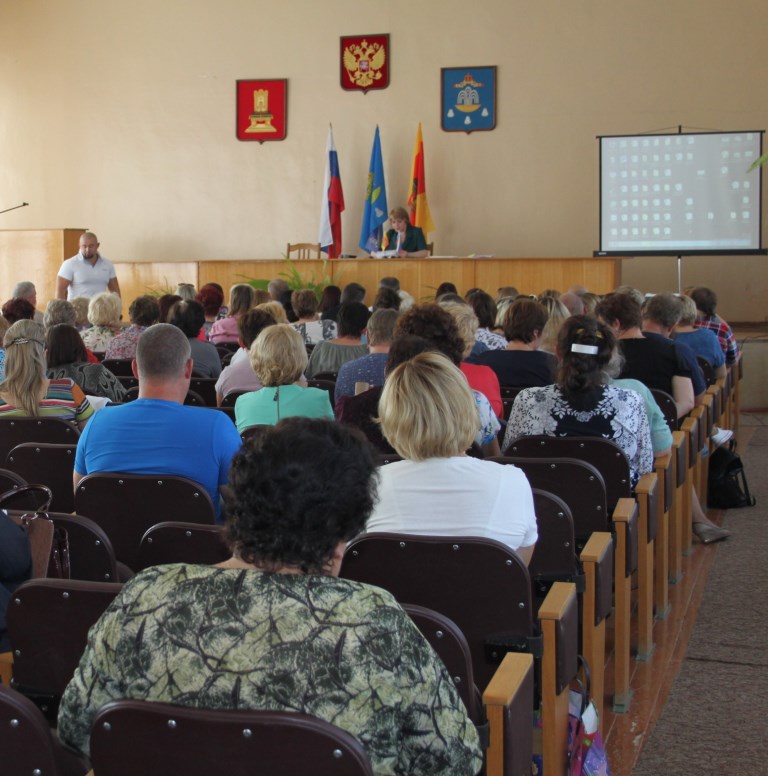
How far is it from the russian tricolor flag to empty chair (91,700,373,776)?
11.1 metres

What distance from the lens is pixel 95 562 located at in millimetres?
2404

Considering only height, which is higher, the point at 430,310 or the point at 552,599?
the point at 430,310

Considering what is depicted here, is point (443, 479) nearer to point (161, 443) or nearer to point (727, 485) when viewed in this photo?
point (161, 443)

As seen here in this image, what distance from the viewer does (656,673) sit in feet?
11.4

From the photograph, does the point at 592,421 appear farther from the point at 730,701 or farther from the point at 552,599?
the point at 552,599

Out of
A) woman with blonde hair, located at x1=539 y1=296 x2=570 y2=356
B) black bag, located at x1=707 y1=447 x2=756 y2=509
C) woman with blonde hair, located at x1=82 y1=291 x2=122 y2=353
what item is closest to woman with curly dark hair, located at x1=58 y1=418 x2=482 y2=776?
woman with blonde hair, located at x1=539 y1=296 x2=570 y2=356

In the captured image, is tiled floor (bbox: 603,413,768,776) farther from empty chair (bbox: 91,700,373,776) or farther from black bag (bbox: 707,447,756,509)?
empty chair (bbox: 91,700,373,776)

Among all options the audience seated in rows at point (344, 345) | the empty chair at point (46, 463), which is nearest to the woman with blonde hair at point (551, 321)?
the audience seated in rows at point (344, 345)

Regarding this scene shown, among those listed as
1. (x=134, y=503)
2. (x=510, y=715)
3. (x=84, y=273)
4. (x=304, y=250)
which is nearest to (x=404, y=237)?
(x=304, y=250)

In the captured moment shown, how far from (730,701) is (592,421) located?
97 centimetres

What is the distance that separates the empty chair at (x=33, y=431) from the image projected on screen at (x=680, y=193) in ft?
26.6

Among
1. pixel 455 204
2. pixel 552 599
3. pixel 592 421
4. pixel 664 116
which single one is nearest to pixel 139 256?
pixel 455 204

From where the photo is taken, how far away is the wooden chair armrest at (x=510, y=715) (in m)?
1.80

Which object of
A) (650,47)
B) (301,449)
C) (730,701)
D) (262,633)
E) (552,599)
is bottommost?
(730,701)
